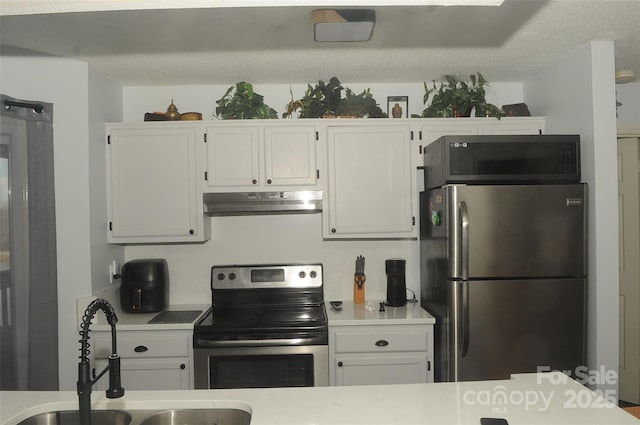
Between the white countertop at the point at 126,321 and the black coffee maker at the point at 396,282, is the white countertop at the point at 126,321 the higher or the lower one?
the lower one

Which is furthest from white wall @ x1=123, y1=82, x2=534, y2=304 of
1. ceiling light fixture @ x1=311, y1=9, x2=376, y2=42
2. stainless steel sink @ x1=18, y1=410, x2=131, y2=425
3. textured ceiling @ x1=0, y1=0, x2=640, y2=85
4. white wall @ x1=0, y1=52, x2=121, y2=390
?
stainless steel sink @ x1=18, y1=410, x2=131, y2=425

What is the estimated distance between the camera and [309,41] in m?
2.44

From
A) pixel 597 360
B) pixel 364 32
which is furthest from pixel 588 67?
pixel 597 360

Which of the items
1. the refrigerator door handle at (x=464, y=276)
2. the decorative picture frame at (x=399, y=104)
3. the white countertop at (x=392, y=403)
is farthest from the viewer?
the decorative picture frame at (x=399, y=104)

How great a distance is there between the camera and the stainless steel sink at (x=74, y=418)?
4.67 feet

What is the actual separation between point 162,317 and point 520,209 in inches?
91.5

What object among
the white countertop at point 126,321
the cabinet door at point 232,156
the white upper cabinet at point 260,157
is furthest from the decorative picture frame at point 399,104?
the white countertop at point 126,321

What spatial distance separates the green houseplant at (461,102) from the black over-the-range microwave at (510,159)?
45 centimetres

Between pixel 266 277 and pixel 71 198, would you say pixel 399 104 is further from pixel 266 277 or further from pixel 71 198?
pixel 71 198

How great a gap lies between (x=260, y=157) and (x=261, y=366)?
134 cm

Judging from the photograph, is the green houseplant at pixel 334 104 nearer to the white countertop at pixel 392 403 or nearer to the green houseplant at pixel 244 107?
the green houseplant at pixel 244 107

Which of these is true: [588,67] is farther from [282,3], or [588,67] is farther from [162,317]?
[162,317]

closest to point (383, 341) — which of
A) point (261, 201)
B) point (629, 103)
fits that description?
point (261, 201)

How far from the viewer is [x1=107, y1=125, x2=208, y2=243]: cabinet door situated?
291 cm
